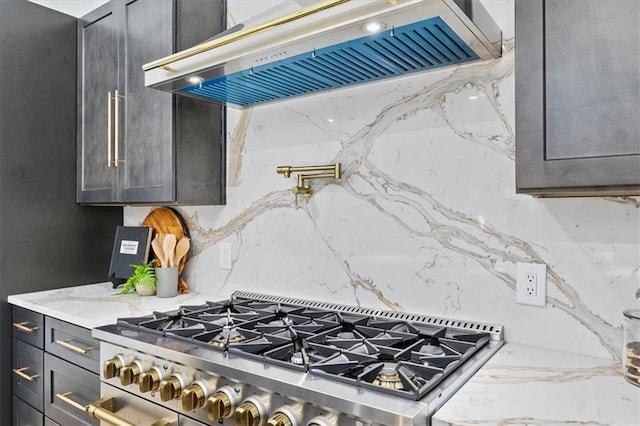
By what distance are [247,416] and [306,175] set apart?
3.26 feet

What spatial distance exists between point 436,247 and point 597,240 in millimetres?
469

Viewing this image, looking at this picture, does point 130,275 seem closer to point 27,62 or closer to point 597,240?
point 27,62

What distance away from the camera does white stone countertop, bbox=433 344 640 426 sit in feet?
3.01

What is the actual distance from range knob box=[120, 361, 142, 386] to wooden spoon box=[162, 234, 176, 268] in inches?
34.3

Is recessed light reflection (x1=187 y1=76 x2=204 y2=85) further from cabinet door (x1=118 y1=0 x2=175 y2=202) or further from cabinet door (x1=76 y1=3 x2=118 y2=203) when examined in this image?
cabinet door (x1=76 y1=3 x2=118 y2=203)

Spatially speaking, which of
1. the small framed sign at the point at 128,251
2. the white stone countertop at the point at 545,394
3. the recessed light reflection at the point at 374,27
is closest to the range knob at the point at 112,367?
the small framed sign at the point at 128,251

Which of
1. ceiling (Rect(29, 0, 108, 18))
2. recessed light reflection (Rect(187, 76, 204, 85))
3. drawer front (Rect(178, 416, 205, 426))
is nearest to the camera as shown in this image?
drawer front (Rect(178, 416, 205, 426))

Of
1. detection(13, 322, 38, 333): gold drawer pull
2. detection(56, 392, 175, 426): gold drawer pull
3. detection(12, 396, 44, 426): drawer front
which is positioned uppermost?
detection(13, 322, 38, 333): gold drawer pull

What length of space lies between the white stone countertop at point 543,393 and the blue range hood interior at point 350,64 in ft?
2.95

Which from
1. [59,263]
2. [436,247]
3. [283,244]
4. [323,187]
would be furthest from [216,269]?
[436,247]

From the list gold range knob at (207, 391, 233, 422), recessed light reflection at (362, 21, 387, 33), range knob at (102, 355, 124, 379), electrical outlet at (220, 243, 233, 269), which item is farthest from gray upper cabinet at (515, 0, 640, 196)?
electrical outlet at (220, 243, 233, 269)

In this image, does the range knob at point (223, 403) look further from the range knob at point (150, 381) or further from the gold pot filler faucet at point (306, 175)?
the gold pot filler faucet at point (306, 175)

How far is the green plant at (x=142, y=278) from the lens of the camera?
86.8 inches

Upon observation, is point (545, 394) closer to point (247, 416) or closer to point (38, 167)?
point (247, 416)
